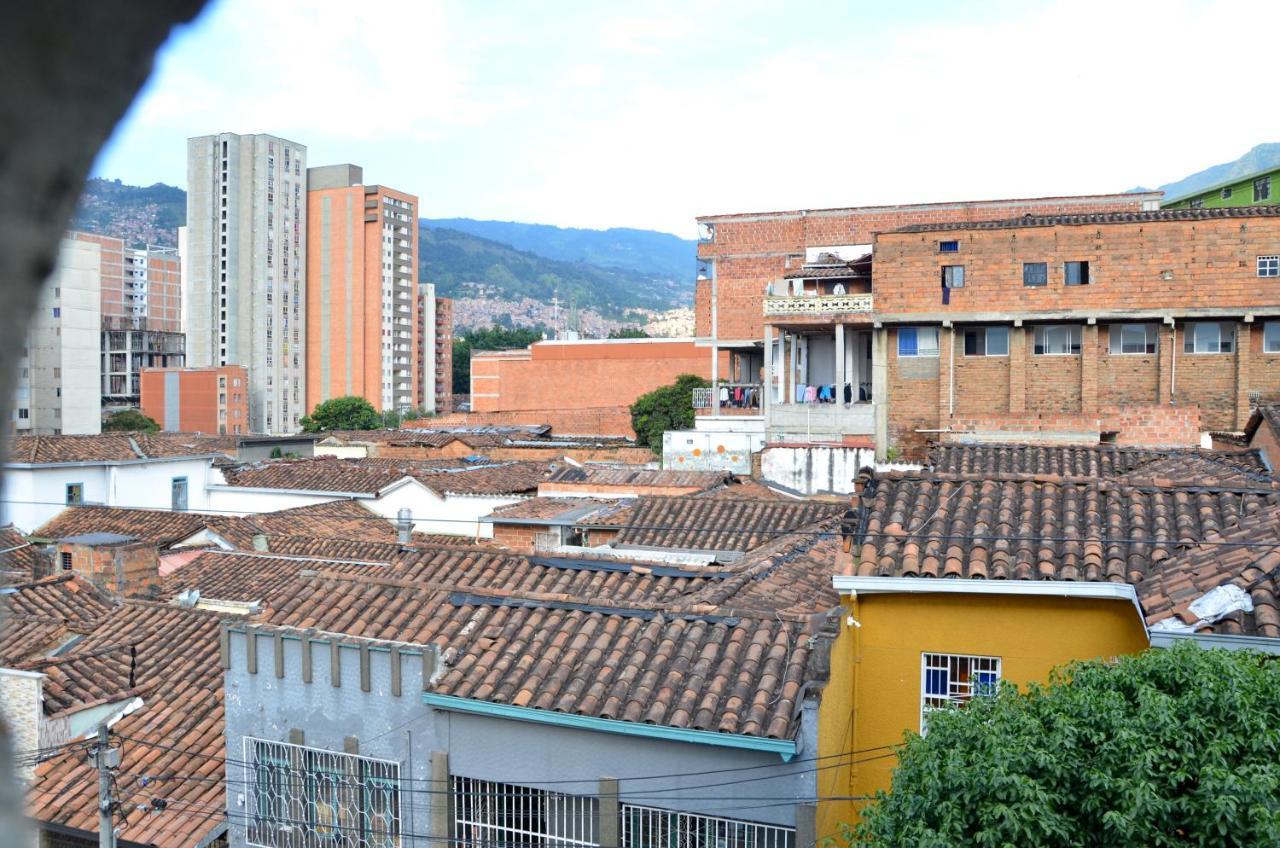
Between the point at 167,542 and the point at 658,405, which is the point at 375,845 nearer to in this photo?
the point at 167,542

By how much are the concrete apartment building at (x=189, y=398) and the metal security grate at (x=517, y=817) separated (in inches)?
3518

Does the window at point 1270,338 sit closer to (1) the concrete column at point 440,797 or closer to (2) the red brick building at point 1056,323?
(2) the red brick building at point 1056,323

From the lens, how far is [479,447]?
49.8 meters

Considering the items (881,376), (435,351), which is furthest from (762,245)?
(435,351)

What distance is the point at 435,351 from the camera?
411 ft

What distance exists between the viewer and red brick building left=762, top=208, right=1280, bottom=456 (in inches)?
1166

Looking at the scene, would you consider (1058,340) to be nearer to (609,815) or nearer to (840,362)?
(840,362)

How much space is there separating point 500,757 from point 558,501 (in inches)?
619

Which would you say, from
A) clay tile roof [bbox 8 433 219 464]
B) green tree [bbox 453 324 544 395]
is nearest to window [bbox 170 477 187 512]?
clay tile roof [bbox 8 433 219 464]

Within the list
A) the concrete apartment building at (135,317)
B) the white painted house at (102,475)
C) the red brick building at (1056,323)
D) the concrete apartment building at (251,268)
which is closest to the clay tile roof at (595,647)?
the red brick building at (1056,323)

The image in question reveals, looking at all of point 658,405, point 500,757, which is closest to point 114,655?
point 500,757

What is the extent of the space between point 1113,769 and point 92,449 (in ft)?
117

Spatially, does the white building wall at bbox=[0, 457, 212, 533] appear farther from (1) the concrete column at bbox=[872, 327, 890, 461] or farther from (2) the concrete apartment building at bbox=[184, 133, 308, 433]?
(2) the concrete apartment building at bbox=[184, 133, 308, 433]

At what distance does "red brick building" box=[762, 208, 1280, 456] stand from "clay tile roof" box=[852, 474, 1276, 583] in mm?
16350
